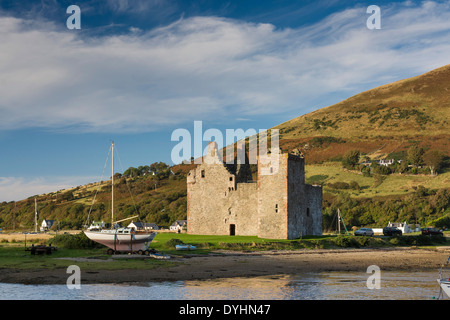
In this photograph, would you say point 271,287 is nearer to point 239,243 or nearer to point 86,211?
point 239,243

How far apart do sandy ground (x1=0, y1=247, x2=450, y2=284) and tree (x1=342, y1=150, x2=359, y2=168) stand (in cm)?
6534

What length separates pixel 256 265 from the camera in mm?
31891

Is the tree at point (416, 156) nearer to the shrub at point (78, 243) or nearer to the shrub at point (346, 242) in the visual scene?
the shrub at point (346, 242)

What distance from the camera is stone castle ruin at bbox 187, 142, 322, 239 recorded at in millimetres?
47594

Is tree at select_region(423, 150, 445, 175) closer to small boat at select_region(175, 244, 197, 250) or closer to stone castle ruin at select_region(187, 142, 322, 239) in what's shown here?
stone castle ruin at select_region(187, 142, 322, 239)

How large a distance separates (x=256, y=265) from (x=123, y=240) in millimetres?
10189

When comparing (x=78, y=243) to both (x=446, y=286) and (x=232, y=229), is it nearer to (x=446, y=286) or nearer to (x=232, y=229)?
(x=232, y=229)

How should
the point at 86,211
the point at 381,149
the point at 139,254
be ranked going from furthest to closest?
the point at 381,149, the point at 86,211, the point at 139,254

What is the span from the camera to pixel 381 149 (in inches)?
4815

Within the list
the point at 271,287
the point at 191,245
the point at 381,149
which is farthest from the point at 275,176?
the point at 381,149

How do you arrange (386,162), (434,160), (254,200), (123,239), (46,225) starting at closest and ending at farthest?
(123,239) → (254,200) → (46,225) → (434,160) → (386,162)

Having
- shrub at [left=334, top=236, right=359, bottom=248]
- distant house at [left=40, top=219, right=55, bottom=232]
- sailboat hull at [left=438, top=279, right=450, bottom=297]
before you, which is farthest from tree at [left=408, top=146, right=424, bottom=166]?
sailboat hull at [left=438, top=279, right=450, bottom=297]

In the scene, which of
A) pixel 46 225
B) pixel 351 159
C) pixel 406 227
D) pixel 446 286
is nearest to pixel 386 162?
pixel 351 159
